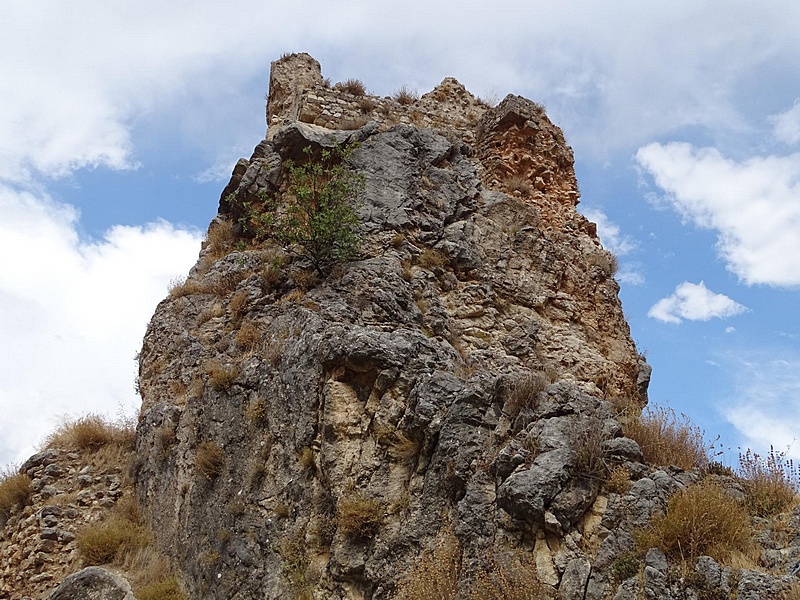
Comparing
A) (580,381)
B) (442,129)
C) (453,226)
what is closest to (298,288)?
(453,226)

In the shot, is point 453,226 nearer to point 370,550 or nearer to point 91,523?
point 370,550

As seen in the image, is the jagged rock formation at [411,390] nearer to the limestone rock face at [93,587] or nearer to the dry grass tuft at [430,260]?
the dry grass tuft at [430,260]

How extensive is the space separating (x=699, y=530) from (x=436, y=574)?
90.7 inches

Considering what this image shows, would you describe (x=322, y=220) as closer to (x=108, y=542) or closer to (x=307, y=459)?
(x=307, y=459)

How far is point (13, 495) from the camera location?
11.1 metres

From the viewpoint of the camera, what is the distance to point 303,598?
7633 millimetres

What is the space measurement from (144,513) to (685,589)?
26.9ft

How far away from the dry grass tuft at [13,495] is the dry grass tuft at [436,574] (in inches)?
290

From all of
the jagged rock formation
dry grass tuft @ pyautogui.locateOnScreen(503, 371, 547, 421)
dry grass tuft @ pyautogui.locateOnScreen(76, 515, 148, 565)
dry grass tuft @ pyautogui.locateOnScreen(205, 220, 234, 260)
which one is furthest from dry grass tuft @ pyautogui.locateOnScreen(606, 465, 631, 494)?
dry grass tuft @ pyautogui.locateOnScreen(205, 220, 234, 260)

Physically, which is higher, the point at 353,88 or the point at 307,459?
the point at 353,88

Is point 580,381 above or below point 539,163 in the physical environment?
below

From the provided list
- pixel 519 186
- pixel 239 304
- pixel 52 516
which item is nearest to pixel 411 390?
pixel 239 304

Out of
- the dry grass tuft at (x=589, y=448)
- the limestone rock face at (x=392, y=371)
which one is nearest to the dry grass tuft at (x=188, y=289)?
the limestone rock face at (x=392, y=371)

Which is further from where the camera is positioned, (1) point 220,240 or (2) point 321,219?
(1) point 220,240
